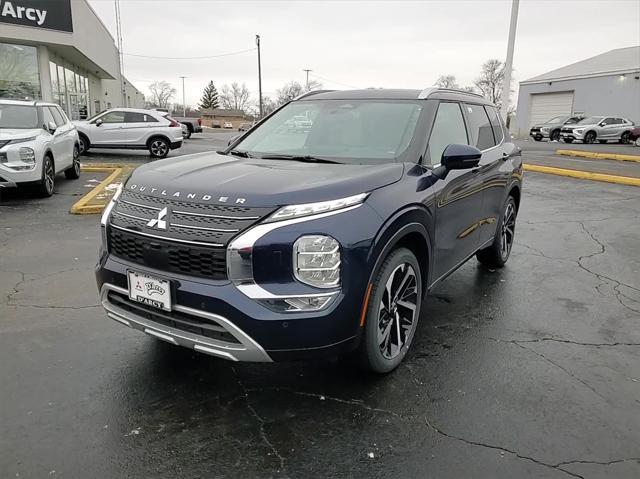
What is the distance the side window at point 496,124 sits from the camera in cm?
541

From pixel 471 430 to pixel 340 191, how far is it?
4.93ft

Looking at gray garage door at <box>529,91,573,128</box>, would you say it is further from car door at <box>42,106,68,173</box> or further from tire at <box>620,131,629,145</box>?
car door at <box>42,106,68,173</box>

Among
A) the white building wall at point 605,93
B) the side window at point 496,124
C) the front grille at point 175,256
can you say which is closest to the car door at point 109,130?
the side window at point 496,124

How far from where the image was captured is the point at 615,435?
2793 millimetres

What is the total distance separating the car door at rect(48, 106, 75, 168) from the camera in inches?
407

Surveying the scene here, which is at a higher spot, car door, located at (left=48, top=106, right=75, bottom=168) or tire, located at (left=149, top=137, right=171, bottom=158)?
car door, located at (left=48, top=106, right=75, bottom=168)

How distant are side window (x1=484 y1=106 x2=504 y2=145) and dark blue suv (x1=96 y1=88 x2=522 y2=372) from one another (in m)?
1.63

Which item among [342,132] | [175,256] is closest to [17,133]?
[342,132]

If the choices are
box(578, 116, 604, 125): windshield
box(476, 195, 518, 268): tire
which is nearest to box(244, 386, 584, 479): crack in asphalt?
box(476, 195, 518, 268): tire

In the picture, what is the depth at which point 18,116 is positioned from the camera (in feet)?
30.7

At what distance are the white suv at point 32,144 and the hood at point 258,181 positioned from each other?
6.27m

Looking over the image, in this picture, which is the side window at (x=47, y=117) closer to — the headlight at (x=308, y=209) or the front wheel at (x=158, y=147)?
the front wheel at (x=158, y=147)

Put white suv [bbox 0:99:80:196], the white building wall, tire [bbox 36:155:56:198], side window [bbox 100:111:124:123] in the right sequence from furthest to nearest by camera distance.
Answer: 1. the white building wall
2. side window [bbox 100:111:124:123]
3. tire [bbox 36:155:56:198]
4. white suv [bbox 0:99:80:196]

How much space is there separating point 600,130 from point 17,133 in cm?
3099
